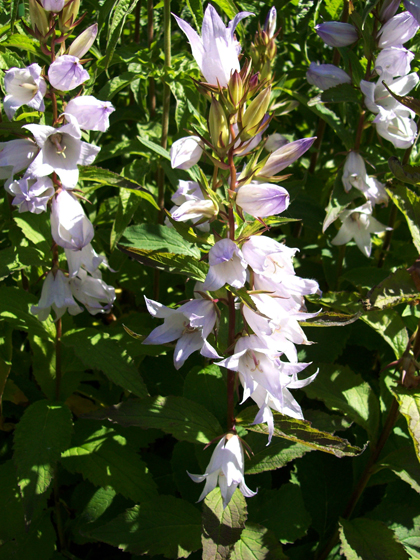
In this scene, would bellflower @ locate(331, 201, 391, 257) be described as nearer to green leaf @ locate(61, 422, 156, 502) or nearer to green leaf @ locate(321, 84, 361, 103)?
green leaf @ locate(321, 84, 361, 103)

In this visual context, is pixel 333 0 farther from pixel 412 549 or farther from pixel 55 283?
pixel 412 549

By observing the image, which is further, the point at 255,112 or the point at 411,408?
the point at 411,408

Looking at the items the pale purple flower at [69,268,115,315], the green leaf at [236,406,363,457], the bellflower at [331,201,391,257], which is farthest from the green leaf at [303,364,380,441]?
the pale purple flower at [69,268,115,315]

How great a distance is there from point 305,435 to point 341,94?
148 cm

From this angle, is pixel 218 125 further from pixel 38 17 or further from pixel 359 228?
pixel 359 228

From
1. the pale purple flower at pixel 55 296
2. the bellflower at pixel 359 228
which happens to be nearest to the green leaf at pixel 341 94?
the bellflower at pixel 359 228

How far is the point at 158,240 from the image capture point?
1691 mm

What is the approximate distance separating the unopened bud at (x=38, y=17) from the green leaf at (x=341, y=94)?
114 cm

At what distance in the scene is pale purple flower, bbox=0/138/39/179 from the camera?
5.32 ft

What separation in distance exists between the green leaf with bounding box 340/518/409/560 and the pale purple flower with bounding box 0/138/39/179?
1.73 m

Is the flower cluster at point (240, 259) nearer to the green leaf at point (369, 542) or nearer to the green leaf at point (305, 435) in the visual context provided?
the green leaf at point (305, 435)

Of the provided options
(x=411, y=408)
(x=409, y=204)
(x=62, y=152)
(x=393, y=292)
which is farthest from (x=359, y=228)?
(x=62, y=152)

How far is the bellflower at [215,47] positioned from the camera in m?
1.34

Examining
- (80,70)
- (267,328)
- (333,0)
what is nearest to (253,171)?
(267,328)
